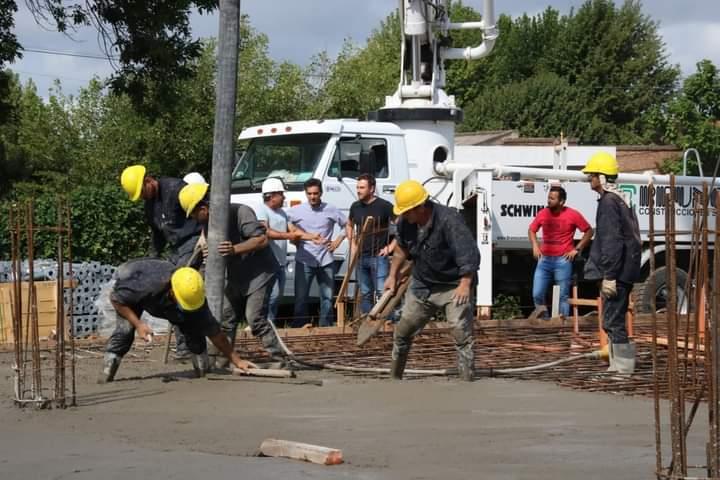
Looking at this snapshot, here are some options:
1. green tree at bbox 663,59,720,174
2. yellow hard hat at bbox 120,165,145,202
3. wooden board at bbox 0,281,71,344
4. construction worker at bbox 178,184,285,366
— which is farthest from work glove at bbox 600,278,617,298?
green tree at bbox 663,59,720,174

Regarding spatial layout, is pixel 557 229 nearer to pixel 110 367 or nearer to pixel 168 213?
pixel 168 213

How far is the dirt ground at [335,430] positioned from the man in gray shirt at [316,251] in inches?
136

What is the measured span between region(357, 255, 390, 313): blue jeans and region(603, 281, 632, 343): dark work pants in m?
4.24

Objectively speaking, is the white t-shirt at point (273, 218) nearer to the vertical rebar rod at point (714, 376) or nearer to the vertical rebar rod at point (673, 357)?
the vertical rebar rod at point (673, 357)

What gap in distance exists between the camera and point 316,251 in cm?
1445

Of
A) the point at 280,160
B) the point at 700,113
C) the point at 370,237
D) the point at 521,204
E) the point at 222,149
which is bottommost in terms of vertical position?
the point at 370,237

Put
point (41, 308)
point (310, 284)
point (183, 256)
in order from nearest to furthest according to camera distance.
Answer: point (183, 256) < point (41, 308) < point (310, 284)

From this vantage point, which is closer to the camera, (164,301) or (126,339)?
(164,301)

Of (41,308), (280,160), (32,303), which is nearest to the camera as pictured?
(32,303)

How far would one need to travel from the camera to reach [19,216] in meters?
8.98

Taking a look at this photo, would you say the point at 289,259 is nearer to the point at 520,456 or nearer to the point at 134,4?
the point at 134,4

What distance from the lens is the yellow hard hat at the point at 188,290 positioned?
9453 millimetres

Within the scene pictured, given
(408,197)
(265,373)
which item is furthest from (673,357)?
(265,373)

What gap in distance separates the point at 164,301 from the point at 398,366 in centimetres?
221
